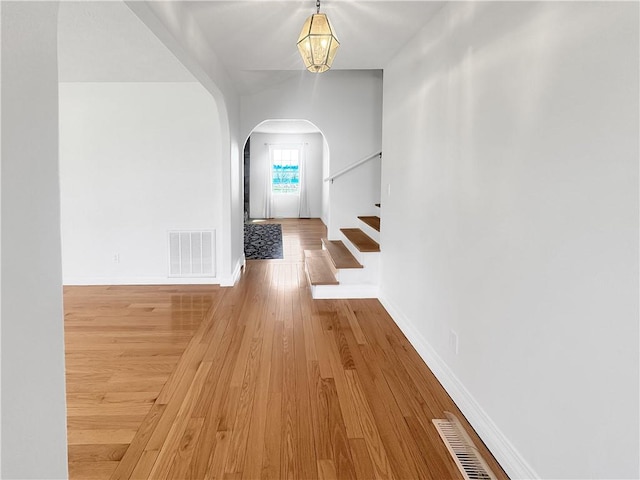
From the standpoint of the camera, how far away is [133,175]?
212 inches

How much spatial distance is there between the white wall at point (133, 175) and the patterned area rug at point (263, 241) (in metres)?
2.00

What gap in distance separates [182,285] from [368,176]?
9.41ft

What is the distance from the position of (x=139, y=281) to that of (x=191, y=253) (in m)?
0.70

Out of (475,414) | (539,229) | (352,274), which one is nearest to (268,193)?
(352,274)

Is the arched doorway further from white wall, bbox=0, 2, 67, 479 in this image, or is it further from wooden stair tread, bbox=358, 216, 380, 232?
white wall, bbox=0, 2, 67, 479

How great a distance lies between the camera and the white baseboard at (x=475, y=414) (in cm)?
191

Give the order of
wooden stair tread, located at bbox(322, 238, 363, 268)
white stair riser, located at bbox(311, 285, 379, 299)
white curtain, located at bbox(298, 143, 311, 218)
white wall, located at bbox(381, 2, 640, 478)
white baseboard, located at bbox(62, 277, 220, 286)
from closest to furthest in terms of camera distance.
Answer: white wall, located at bbox(381, 2, 640, 478)
white stair riser, located at bbox(311, 285, 379, 299)
wooden stair tread, located at bbox(322, 238, 363, 268)
white baseboard, located at bbox(62, 277, 220, 286)
white curtain, located at bbox(298, 143, 311, 218)

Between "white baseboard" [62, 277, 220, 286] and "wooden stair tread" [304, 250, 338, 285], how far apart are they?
1.18 meters

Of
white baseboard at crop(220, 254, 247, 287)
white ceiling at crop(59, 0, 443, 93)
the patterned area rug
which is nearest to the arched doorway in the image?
the patterned area rug

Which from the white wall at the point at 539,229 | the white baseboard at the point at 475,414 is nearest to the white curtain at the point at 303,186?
the white baseboard at the point at 475,414

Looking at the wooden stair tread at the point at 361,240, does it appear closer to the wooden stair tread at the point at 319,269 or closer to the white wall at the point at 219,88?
the wooden stair tread at the point at 319,269

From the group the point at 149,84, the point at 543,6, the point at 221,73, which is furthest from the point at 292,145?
the point at 543,6

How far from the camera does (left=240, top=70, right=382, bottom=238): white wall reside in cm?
610

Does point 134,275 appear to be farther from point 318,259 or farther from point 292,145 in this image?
point 292,145
